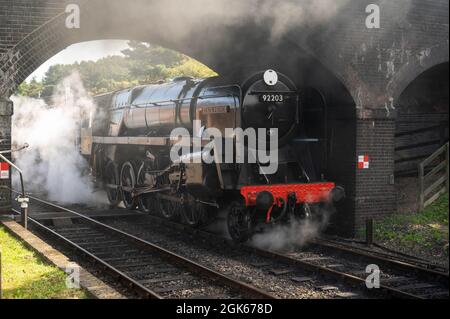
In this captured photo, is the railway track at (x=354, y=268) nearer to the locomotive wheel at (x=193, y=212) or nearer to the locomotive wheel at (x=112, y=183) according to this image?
the locomotive wheel at (x=193, y=212)

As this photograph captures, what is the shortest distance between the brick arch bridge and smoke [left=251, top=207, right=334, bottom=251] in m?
1.36

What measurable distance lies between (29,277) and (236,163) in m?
3.73

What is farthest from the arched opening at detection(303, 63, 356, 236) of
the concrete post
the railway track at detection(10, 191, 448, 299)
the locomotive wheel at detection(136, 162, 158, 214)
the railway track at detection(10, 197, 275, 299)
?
the concrete post

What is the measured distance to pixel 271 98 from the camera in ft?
30.2

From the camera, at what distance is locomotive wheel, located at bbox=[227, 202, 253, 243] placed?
896cm

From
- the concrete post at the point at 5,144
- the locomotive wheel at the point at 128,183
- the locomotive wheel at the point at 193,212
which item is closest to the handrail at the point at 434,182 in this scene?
the locomotive wheel at the point at 193,212

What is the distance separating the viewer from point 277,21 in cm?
1018

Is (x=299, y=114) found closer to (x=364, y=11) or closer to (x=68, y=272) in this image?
(x=364, y=11)

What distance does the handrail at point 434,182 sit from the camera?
11.3 m

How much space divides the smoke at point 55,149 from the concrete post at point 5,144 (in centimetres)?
594

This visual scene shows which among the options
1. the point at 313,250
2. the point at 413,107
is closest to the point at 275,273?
the point at 313,250

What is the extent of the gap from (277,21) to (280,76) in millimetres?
1261

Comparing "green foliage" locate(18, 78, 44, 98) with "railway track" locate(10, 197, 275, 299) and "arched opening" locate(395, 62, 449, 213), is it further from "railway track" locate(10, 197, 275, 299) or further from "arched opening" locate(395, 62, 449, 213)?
"arched opening" locate(395, 62, 449, 213)

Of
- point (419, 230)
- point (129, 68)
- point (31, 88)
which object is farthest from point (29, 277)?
point (31, 88)
